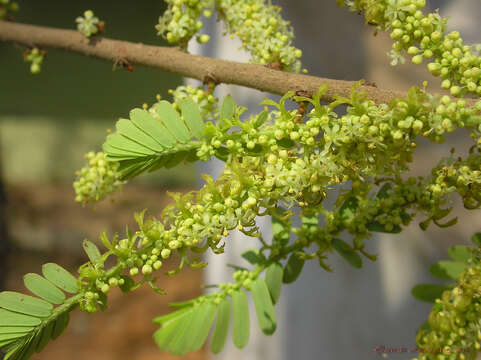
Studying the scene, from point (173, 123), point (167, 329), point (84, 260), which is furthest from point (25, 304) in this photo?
point (84, 260)

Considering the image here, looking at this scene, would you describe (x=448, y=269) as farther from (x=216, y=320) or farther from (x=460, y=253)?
(x=216, y=320)

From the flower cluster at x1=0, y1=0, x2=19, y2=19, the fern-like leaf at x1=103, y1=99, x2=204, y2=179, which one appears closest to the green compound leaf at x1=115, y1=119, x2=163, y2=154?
the fern-like leaf at x1=103, y1=99, x2=204, y2=179

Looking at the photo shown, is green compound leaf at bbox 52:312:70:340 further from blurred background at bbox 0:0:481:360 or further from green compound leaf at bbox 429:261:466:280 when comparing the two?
green compound leaf at bbox 429:261:466:280

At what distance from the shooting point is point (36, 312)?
0.53 meters

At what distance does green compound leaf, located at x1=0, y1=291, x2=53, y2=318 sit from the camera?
20.5 inches

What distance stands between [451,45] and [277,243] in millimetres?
350

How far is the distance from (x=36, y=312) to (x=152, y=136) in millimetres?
248

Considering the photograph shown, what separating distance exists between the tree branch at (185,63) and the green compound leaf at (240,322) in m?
0.28

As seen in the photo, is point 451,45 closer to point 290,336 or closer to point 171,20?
point 171,20

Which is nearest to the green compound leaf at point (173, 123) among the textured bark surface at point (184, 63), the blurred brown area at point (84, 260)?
the textured bark surface at point (184, 63)

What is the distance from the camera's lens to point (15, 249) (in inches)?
95.7

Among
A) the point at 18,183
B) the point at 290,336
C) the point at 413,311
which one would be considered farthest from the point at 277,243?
the point at 18,183

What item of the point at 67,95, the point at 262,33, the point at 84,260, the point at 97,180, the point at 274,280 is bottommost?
the point at 84,260

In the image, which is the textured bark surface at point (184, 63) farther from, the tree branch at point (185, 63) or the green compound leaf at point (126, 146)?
the green compound leaf at point (126, 146)
